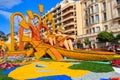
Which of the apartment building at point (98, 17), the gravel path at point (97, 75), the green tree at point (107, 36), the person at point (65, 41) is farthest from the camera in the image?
the apartment building at point (98, 17)

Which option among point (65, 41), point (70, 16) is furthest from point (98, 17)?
point (65, 41)

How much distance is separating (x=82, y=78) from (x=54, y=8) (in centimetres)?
8862

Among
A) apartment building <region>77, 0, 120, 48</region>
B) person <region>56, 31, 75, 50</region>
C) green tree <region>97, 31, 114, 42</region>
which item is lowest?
person <region>56, 31, 75, 50</region>

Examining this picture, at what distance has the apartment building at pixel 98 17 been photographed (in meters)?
59.8

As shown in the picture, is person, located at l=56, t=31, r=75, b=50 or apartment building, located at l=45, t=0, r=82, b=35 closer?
person, located at l=56, t=31, r=75, b=50

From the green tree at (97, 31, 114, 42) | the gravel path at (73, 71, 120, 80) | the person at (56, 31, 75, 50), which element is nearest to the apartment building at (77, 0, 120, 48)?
the green tree at (97, 31, 114, 42)

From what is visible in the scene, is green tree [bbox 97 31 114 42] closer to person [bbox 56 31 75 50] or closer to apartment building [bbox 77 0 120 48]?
apartment building [bbox 77 0 120 48]

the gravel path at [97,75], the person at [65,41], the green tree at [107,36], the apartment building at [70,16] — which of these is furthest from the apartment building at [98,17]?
the gravel path at [97,75]

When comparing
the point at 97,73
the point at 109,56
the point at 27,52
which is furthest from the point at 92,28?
the point at 97,73

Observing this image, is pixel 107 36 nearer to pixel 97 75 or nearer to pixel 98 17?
pixel 98 17

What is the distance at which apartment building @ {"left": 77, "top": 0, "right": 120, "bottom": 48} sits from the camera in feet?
196

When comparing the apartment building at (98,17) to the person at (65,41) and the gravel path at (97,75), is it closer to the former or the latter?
the person at (65,41)

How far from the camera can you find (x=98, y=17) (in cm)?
6606

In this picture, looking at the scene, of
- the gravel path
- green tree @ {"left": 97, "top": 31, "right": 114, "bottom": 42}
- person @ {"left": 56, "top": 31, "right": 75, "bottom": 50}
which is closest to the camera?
the gravel path
